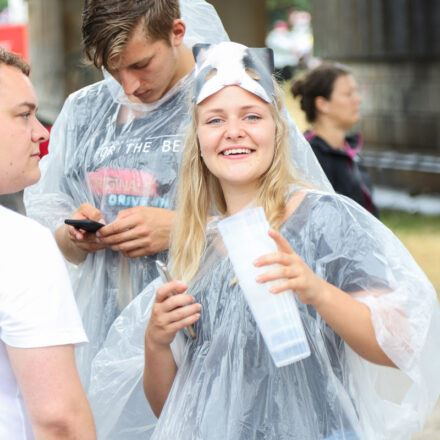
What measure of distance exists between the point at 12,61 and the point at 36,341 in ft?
2.01

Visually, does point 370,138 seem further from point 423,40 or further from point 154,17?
point 154,17

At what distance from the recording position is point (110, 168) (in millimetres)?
2664

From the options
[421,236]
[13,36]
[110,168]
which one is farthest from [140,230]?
[13,36]

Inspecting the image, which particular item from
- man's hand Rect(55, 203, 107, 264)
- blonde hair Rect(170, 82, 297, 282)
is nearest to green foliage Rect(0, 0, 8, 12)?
man's hand Rect(55, 203, 107, 264)

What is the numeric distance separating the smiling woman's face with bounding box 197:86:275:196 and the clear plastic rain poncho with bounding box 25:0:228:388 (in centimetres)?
46

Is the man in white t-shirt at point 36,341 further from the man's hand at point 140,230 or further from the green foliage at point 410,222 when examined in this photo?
the green foliage at point 410,222

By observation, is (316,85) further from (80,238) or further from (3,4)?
(3,4)

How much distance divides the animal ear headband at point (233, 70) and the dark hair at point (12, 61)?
0.44 metres

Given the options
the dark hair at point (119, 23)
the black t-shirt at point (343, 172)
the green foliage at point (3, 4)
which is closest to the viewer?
the dark hair at point (119, 23)

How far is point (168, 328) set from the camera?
6.52ft

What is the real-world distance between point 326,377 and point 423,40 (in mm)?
8385

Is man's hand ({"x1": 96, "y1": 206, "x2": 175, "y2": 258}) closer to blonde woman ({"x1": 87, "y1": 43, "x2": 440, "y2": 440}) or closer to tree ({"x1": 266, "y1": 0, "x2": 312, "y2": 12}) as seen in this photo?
blonde woman ({"x1": 87, "y1": 43, "x2": 440, "y2": 440})

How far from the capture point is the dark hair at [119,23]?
2.45 meters

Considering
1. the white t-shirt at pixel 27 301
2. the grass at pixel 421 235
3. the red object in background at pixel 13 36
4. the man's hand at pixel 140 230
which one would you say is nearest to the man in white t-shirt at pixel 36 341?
the white t-shirt at pixel 27 301
